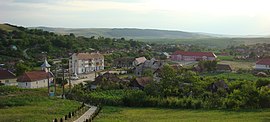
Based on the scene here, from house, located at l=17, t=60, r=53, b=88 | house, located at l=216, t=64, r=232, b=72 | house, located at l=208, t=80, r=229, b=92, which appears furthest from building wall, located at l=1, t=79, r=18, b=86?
house, located at l=216, t=64, r=232, b=72

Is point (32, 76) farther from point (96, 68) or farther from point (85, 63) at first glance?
point (96, 68)

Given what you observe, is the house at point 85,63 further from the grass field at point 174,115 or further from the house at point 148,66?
the grass field at point 174,115

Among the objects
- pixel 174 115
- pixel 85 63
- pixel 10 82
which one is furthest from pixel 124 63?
pixel 174 115

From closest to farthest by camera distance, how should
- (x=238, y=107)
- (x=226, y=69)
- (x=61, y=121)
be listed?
(x=61, y=121)
(x=238, y=107)
(x=226, y=69)

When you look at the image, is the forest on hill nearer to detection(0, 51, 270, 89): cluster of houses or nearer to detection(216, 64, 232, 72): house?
detection(0, 51, 270, 89): cluster of houses

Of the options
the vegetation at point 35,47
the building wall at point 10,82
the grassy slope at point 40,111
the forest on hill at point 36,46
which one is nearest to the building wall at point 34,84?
the building wall at point 10,82

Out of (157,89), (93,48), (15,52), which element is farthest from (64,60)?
(157,89)

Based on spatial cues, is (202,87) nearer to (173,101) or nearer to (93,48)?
(173,101)
